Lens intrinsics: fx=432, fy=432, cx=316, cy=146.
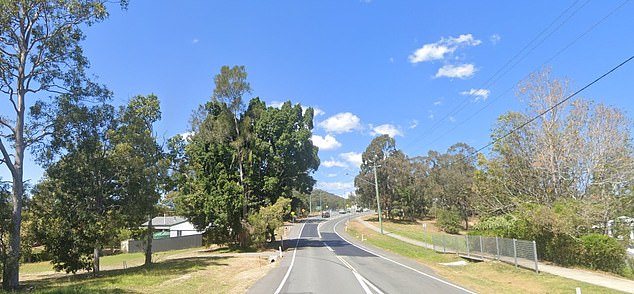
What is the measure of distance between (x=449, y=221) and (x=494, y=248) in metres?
40.7

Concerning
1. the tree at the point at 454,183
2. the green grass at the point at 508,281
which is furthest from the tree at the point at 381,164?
the green grass at the point at 508,281

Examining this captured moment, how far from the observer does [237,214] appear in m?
41.3

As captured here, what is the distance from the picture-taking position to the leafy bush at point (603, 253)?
797 inches

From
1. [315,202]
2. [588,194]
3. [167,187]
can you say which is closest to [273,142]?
[167,187]

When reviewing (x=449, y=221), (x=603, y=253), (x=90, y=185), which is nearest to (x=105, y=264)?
(x=90, y=185)

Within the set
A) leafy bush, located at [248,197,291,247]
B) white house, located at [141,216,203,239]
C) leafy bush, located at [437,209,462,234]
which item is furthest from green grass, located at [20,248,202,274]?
leafy bush, located at [437,209,462,234]

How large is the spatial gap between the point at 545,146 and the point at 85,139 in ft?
94.7

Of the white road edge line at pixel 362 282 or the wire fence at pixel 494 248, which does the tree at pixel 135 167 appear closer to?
the white road edge line at pixel 362 282

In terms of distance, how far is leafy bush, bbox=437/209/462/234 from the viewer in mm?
64688

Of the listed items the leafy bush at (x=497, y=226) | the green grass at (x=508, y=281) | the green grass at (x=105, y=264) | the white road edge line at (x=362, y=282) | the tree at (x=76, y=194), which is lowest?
the green grass at (x=105, y=264)

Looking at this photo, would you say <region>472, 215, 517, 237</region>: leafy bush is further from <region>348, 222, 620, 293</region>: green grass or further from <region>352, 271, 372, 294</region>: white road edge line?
<region>352, 271, 372, 294</region>: white road edge line

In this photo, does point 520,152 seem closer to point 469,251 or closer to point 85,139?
point 469,251

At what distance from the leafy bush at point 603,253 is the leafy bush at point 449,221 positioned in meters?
44.4

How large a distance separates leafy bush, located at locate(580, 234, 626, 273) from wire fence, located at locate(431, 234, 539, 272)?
2.64m
